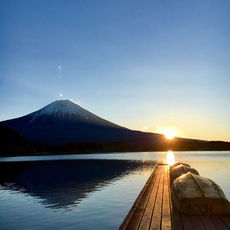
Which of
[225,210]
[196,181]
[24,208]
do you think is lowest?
[24,208]

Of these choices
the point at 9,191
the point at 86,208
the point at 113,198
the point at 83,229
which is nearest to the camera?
the point at 83,229

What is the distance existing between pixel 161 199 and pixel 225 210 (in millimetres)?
6708

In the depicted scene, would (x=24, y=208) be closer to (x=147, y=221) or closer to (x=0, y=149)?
(x=147, y=221)

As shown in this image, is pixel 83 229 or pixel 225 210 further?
pixel 83 229

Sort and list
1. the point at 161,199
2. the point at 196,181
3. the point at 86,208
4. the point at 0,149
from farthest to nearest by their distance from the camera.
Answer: the point at 0,149 → the point at 86,208 → the point at 161,199 → the point at 196,181

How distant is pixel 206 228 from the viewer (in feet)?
41.4

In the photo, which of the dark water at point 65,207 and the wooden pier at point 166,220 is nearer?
A: the wooden pier at point 166,220

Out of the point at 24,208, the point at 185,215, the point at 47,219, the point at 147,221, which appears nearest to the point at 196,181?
the point at 185,215

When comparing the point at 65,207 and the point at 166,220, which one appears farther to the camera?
the point at 65,207

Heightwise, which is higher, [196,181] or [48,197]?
[196,181]

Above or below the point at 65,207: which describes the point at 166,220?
above

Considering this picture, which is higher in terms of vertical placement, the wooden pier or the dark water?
the wooden pier

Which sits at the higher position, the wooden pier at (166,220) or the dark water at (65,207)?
the wooden pier at (166,220)

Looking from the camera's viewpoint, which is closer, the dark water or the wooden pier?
the wooden pier
